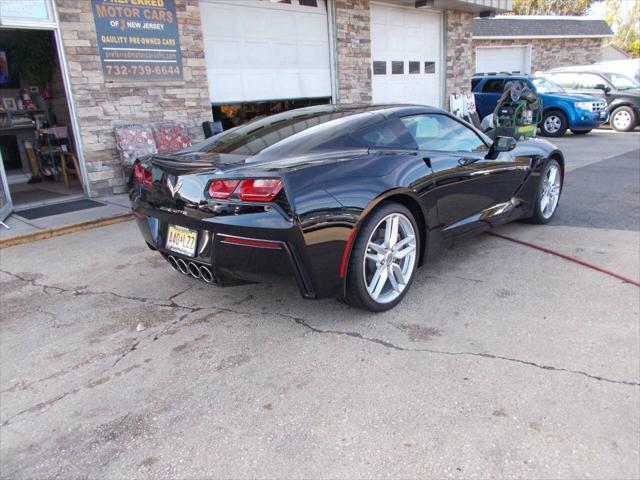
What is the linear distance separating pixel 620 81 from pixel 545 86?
9.51ft

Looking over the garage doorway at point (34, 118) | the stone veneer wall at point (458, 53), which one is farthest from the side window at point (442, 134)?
the stone veneer wall at point (458, 53)

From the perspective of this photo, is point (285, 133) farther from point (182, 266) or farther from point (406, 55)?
point (406, 55)

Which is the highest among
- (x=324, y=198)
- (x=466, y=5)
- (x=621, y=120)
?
(x=466, y=5)

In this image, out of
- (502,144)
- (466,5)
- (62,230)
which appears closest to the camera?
(502,144)

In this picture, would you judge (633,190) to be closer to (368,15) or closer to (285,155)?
(285,155)

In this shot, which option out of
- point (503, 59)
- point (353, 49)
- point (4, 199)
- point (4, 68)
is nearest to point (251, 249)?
point (4, 199)

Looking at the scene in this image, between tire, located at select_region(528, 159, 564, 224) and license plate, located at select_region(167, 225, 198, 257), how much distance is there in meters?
3.65

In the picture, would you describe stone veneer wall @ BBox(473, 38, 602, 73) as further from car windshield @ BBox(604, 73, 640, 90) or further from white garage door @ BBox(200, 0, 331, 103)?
white garage door @ BBox(200, 0, 331, 103)

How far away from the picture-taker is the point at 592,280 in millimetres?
3934

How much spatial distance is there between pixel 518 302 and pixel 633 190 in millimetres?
4882

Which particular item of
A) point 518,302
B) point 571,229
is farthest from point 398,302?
point 571,229

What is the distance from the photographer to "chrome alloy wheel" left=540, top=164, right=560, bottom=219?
529cm

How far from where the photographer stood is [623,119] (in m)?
15.4

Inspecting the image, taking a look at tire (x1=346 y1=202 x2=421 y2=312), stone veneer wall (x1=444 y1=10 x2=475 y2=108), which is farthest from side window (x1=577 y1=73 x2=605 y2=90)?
tire (x1=346 y1=202 x2=421 y2=312)
